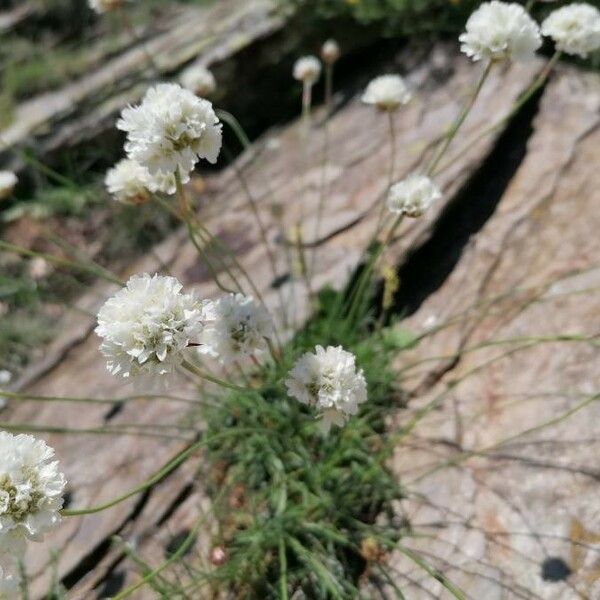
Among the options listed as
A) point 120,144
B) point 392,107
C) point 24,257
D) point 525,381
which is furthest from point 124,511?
point 120,144

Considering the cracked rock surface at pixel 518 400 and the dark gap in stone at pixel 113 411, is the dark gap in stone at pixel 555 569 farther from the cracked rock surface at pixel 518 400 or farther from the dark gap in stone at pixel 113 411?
the dark gap in stone at pixel 113 411

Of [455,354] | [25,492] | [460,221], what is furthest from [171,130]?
[460,221]

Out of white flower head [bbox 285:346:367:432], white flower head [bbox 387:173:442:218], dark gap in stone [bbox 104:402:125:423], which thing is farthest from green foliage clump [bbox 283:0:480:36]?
white flower head [bbox 285:346:367:432]

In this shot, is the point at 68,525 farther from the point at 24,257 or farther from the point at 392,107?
the point at 24,257

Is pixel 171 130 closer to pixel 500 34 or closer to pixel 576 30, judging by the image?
pixel 500 34

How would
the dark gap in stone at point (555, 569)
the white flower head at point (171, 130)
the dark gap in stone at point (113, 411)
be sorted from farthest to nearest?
1. the dark gap in stone at point (113, 411)
2. the dark gap in stone at point (555, 569)
3. the white flower head at point (171, 130)

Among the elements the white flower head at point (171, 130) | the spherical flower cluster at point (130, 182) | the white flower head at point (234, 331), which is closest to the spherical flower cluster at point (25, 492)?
the white flower head at point (234, 331)

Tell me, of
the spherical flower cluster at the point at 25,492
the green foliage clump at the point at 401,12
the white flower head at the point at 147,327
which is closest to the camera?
the spherical flower cluster at the point at 25,492

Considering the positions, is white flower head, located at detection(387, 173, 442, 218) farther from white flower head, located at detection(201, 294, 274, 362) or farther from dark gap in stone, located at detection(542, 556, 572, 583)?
dark gap in stone, located at detection(542, 556, 572, 583)
